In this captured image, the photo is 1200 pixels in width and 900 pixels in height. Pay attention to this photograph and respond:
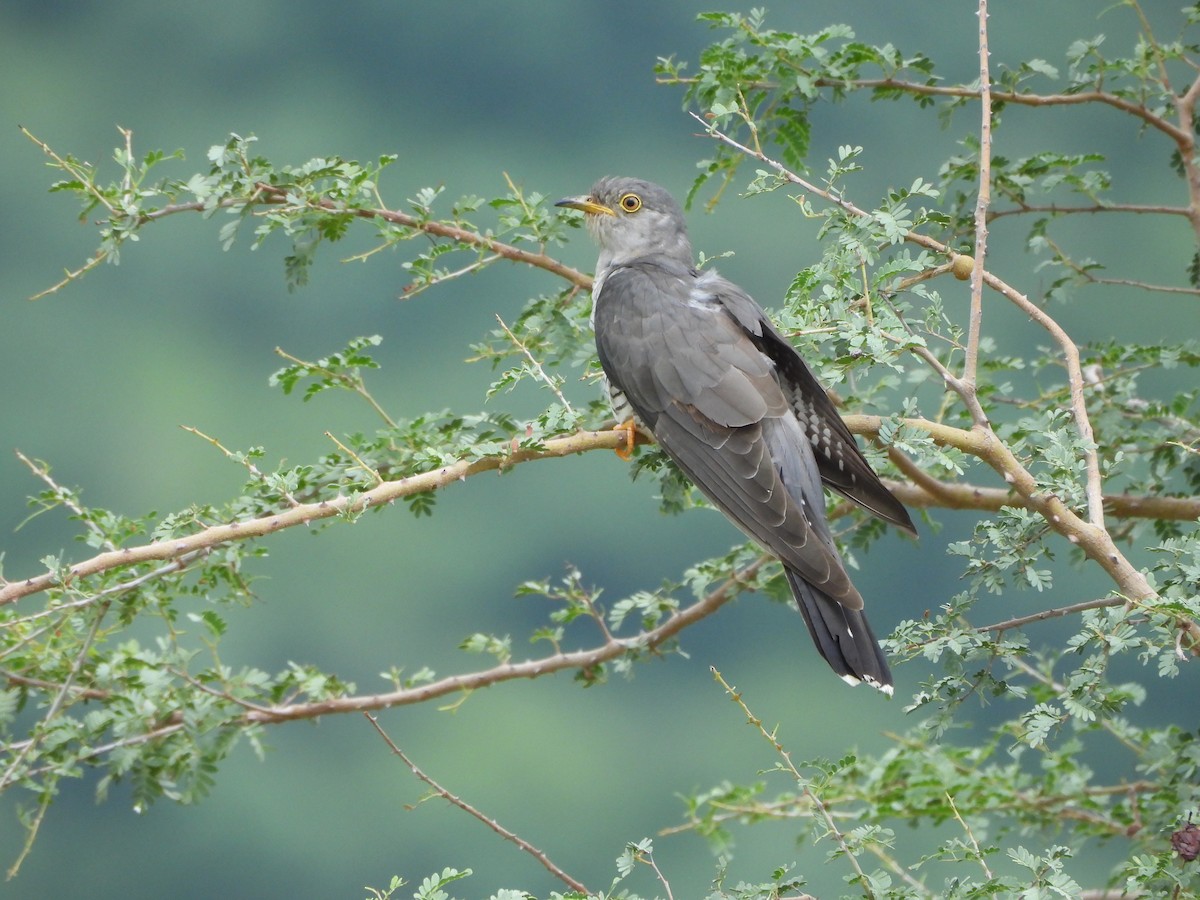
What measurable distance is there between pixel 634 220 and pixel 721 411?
0.61m

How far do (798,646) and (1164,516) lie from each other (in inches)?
81.9

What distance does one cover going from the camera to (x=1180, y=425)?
177cm

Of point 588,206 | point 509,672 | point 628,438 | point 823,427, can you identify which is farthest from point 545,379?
point 588,206

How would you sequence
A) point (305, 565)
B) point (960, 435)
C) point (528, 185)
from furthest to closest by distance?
point (528, 185) → point (305, 565) → point (960, 435)

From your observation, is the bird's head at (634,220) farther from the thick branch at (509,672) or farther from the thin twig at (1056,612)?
the thin twig at (1056,612)

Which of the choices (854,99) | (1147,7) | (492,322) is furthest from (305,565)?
(1147,7)

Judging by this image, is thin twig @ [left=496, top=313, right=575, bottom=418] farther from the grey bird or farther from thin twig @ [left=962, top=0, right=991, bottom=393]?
thin twig @ [left=962, top=0, right=991, bottom=393]

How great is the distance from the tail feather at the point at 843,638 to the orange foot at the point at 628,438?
0.30 meters

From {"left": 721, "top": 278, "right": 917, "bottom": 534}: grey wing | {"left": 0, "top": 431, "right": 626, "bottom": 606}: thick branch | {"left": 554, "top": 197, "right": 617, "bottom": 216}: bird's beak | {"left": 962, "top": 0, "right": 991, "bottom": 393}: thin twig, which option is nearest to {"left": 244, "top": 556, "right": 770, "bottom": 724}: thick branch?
{"left": 721, "top": 278, "right": 917, "bottom": 534}: grey wing

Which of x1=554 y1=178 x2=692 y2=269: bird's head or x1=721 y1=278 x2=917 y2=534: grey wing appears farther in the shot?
x1=554 y1=178 x2=692 y2=269: bird's head

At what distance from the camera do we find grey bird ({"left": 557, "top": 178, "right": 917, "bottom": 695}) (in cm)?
155

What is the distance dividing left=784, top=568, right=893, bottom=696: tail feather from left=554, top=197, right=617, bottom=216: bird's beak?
0.86 m

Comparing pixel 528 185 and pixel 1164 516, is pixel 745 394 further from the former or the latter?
pixel 528 185

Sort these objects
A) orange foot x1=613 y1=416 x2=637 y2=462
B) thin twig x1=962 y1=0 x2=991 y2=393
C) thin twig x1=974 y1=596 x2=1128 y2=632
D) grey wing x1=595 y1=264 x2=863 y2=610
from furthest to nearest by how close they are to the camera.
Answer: orange foot x1=613 y1=416 x2=637 y2=462
grey wing x1=595 y1=264 x2=863 y2=610
thin twig x1=962 y1=0 x2=991 y2=393
thin twig x1=974 y1=596 x2=1128 y2=632
